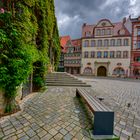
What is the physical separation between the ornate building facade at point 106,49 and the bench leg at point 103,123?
29.2 meters

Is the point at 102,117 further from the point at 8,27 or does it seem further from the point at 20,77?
the point at 8,27

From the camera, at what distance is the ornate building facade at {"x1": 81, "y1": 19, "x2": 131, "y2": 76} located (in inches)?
1160

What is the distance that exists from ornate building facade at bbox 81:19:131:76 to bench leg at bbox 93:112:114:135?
29.2 m

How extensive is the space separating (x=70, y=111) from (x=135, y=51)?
2934 centimetres

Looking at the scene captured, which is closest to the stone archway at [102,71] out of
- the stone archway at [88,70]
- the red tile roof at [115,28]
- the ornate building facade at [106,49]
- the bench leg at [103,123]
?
the ornate building facade at [106,49]

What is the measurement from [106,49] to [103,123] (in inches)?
1186

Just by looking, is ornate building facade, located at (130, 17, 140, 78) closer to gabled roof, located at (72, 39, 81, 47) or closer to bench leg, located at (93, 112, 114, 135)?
gabled roof, located at (72, 39, 81, 47)

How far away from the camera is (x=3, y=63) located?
11.0ft

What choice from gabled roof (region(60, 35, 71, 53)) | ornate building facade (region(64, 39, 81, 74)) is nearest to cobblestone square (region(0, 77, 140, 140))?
ornate building facade (region(64, 39, 81, 74))

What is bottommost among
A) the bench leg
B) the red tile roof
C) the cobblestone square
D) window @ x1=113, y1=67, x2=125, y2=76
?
the cobblestone square

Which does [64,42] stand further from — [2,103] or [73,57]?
[2,103]

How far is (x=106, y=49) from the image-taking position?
31016mm

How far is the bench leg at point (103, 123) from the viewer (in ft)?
8.75

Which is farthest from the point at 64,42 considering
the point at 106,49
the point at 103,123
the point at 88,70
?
the point at 103,123
